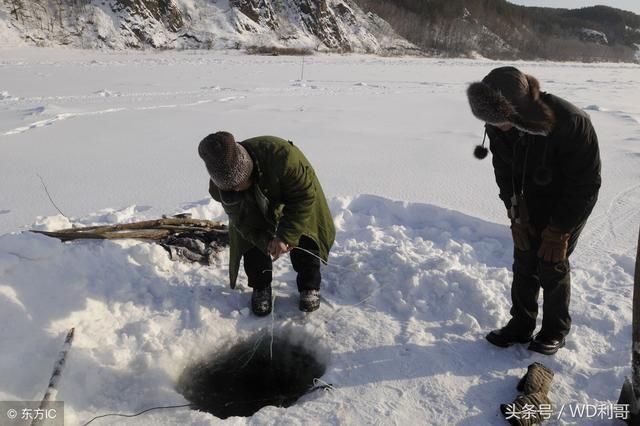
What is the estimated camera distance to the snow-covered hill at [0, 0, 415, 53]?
20672mm

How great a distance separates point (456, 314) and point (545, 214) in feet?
2.95

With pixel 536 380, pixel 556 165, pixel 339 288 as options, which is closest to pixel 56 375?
pixel 339 288

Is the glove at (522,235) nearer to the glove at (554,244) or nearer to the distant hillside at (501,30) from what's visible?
the glove at (554,244)

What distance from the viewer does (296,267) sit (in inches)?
118

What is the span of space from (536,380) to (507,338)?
1.16ft

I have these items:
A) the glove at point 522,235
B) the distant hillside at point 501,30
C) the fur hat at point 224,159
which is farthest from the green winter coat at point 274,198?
the distant hillside at point 501,30

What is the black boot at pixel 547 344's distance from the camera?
8.12 ft

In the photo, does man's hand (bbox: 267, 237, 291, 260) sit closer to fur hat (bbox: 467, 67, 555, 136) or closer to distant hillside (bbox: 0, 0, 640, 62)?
fur hat (bbox: 467, 67, 555, 136)

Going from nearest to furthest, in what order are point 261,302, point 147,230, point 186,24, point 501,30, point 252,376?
point 252,376 → point 261,302 → point 147,230 → point 186,24 → point 501,30

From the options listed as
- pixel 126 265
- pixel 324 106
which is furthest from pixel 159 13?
pixel 126 265

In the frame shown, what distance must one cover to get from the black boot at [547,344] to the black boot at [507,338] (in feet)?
0.22

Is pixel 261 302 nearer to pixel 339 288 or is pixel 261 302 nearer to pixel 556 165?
pixel 339 288

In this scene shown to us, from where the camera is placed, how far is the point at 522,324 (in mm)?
2531

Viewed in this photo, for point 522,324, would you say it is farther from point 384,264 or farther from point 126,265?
point 126,265
